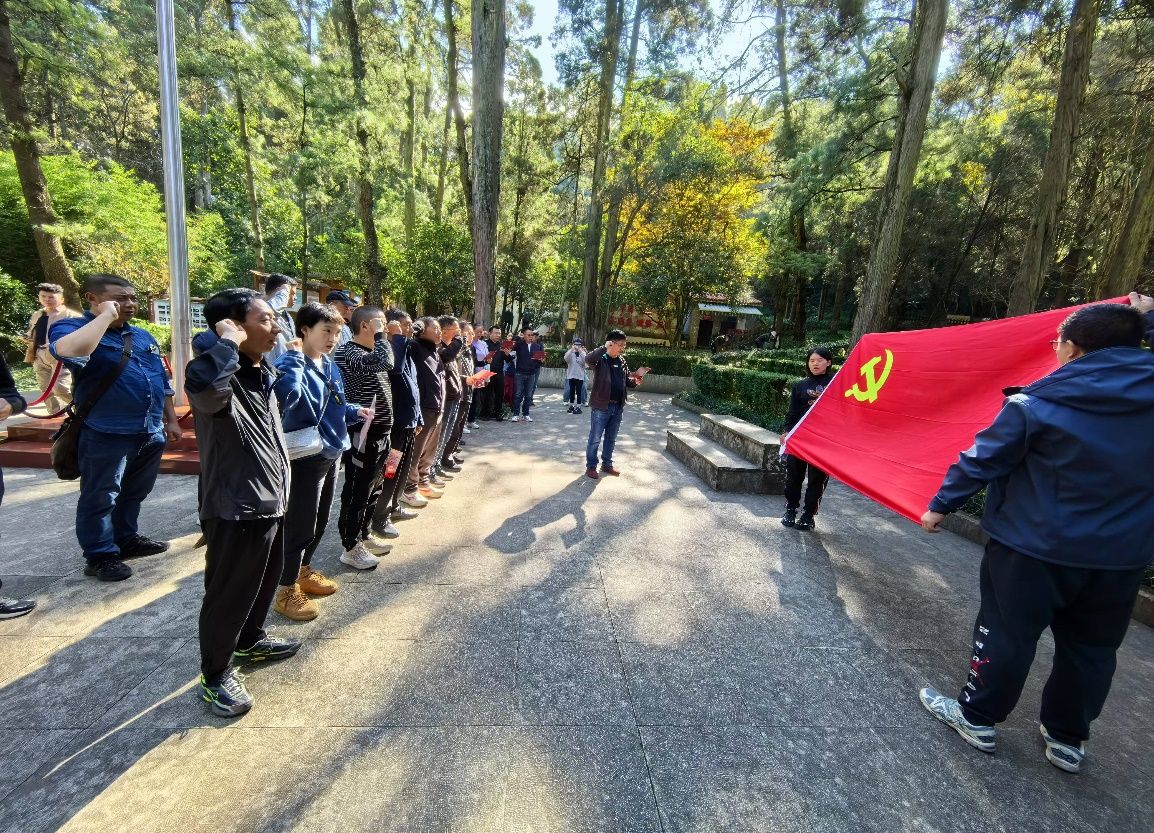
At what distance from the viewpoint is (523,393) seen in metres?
10.2

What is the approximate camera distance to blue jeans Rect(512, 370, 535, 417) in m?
10.1

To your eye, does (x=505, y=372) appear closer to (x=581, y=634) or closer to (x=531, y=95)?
(x=581, y=634)

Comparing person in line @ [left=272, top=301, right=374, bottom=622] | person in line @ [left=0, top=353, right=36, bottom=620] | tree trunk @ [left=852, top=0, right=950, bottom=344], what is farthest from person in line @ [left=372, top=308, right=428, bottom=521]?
tree trunk @ [left=852, top=0, right=950, bottom=344]

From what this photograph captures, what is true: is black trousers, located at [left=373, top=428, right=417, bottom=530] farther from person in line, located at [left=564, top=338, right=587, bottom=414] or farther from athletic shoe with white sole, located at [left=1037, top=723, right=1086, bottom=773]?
person in line, located at [left=564, top=338, right=587, bottom=414]

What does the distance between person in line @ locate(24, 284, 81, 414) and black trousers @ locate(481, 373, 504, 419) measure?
19.3 feet

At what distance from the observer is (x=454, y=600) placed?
3.36m

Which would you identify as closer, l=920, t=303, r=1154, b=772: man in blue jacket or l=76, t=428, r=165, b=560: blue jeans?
l=920, t=303, r=1154, b=772: man in blue jacket

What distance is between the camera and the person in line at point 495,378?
31.0 feet

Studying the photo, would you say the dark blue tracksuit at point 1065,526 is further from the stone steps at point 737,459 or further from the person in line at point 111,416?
the person in line at point 111,416

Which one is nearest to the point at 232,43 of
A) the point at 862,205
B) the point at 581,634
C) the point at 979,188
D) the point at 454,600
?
the point at 454,600

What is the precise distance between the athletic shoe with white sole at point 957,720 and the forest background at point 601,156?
344 inches

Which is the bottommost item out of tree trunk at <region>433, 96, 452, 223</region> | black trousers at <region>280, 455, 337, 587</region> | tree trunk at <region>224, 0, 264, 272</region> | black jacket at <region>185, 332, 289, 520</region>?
black trousers at <region>280, 455, 337, 587</region>

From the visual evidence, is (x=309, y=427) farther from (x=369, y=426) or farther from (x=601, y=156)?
(x=601, y=156)

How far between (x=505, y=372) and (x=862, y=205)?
16.9 m
